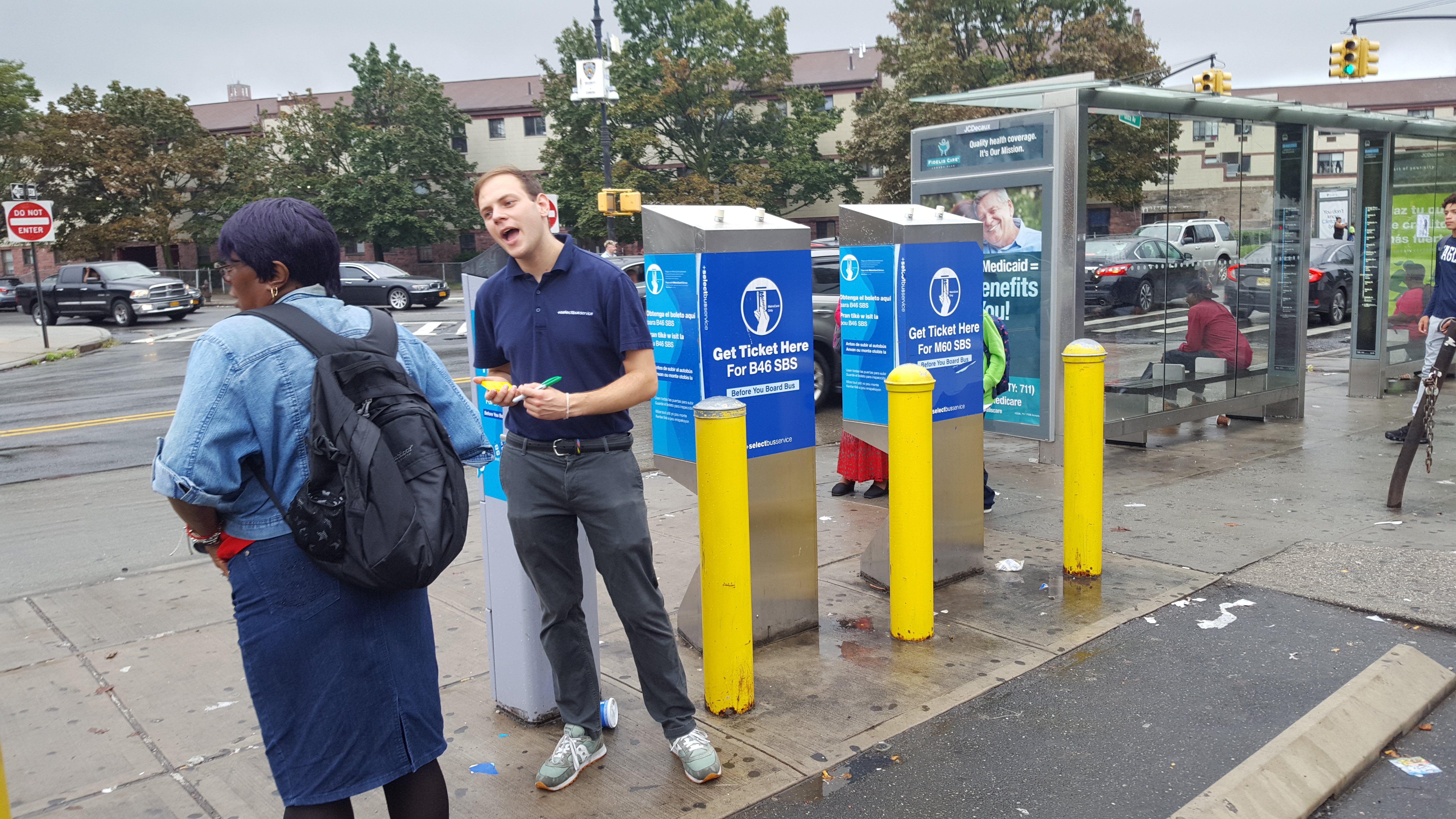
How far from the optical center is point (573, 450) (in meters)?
3.24

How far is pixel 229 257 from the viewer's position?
7.71 ft

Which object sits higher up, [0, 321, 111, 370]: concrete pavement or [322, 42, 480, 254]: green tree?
[322, 42, 480, 254]: green tree

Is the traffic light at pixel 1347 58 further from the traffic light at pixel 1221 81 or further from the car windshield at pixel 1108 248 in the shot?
the car windshield at pixel 1108 248

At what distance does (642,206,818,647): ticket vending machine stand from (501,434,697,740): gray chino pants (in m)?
0.86

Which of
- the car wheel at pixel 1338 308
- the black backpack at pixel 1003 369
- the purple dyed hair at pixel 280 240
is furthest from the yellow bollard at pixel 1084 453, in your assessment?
the car wheel at pixel 1338 308

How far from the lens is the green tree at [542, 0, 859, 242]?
44281 mm

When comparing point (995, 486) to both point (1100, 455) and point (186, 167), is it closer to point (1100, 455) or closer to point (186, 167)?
point (1100, 455)

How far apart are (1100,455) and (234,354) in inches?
164

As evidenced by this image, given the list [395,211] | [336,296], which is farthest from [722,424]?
[395,211]

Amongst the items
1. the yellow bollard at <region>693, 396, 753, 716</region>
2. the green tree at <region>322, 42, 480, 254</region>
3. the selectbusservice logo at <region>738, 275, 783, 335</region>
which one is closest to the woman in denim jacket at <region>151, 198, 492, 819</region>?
the yellow bollard at <region>693, 396, 753, 716</region>

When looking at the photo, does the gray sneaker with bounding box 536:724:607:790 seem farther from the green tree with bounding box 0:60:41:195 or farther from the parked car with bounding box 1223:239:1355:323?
the green tree with bounding box 0:60:41:195

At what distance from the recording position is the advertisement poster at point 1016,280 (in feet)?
27.6

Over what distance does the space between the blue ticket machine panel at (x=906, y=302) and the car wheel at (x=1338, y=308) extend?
17729mm

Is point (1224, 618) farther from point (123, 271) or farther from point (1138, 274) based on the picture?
point (123, 271)
